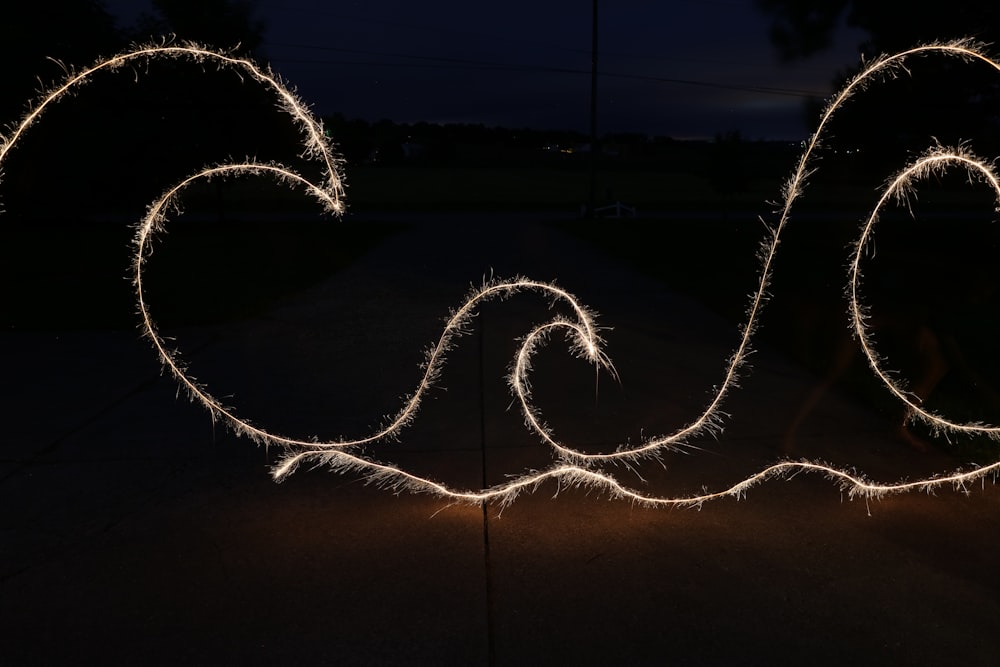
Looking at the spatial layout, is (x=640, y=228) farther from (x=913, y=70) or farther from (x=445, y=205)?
(x=445, y=205)

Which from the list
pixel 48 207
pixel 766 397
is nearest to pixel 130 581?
pixel 766 397

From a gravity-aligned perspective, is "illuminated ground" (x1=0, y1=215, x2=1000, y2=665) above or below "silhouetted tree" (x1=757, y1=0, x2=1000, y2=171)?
below

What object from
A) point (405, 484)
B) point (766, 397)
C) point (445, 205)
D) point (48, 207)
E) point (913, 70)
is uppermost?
point (445, 205)

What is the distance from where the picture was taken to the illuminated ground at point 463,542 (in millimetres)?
2855

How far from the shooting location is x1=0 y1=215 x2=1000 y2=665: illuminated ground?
2855 millimetres

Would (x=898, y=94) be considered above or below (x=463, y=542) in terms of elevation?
above

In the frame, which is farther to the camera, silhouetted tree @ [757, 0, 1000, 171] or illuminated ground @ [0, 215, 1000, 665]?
silhouetted tree @ [757, 0, 1000, 171]

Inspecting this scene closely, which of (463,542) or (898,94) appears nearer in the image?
(463,542)

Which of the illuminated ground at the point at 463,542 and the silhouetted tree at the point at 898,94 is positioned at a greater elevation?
the silhouetted tree at the point at 898,94

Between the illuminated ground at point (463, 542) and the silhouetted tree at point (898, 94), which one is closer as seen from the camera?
the illuminated ground at point (463, 542)

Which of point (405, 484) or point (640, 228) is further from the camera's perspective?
point (640, 228)

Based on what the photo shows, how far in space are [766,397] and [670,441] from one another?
135 centimetres

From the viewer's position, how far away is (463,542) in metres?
3.58

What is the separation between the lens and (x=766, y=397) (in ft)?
19.0
